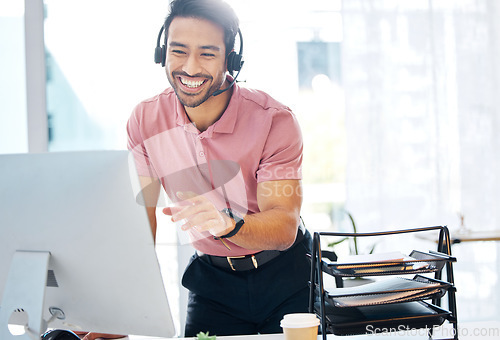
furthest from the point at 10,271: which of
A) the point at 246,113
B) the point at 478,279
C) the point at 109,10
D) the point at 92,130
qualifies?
the point at 478,279

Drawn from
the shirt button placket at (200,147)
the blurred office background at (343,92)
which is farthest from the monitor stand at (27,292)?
the blurred office background at (343,92)

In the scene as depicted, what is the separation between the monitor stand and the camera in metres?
0.88

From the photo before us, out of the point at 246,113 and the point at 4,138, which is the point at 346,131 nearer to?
the point at 246,113

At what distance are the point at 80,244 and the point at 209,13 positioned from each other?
2.98ft

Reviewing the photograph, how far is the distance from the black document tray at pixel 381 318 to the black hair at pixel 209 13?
93 centimetres

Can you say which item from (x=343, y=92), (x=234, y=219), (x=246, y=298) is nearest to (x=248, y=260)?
(x=246, y=298)

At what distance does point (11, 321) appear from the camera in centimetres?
91

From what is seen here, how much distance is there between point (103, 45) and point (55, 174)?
219cm

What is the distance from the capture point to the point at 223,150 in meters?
1.56

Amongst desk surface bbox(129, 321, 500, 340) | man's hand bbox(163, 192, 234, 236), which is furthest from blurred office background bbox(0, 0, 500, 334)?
man's hand bbox(163, 192, 234, 236)

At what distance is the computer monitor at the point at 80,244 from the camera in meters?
0.83

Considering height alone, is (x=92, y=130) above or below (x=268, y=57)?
below

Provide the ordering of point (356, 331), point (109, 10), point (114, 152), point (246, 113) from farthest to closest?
point (109, 10) → point (246, 113) → point (356, 331) → point (114, 152)

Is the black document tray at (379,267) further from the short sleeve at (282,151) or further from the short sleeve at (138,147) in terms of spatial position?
the short sleeve at (138,147)
